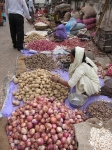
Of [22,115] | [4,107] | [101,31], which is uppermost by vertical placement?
[101,31]

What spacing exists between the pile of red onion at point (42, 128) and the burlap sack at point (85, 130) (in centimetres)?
10

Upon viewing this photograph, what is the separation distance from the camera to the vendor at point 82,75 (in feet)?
9.41

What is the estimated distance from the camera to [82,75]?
9.85 ft

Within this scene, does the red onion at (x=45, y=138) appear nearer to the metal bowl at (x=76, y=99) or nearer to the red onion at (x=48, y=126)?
the red onion at (x=48, y=126)

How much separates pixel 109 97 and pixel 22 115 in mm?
1719

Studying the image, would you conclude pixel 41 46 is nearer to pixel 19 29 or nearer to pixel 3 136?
pixel 19 29

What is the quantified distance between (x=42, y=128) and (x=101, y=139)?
76 cm

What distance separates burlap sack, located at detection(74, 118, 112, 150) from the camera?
213 centimetres

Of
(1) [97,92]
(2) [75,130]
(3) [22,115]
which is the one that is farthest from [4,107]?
(1) [97,92]

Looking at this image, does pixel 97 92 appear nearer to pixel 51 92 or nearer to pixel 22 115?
pixel 51 92

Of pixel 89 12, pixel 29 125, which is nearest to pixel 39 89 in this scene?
pixel 29 125

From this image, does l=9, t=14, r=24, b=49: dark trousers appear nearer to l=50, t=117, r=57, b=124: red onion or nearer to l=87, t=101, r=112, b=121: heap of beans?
l=87, t=101, r=112, b=121: heap of beans

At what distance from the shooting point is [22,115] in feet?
8.18

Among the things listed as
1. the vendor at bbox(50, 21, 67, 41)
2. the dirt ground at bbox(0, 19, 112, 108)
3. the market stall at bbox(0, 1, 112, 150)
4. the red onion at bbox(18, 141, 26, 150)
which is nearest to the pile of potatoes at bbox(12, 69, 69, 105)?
the market stall at bbox(0, 1, 112, 150)
